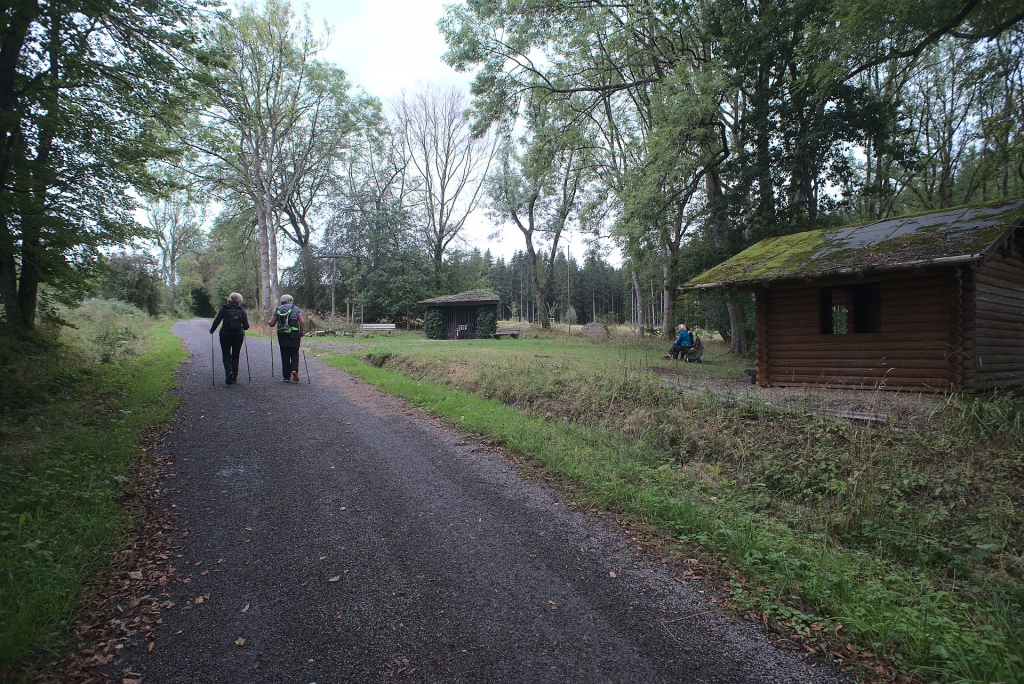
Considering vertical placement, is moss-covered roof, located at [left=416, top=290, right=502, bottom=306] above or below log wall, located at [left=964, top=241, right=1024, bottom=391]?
above

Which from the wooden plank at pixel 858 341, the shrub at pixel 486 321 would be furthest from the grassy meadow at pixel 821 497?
the shrub at pixel 486 321

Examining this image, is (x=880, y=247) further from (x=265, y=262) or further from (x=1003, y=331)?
(x=265, y=262)

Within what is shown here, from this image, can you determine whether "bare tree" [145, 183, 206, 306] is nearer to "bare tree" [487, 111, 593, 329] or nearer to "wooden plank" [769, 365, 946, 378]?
"bare tree" [487, 111, 593, 329]

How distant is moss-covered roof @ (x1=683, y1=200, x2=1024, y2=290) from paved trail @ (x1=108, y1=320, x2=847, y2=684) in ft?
31.0

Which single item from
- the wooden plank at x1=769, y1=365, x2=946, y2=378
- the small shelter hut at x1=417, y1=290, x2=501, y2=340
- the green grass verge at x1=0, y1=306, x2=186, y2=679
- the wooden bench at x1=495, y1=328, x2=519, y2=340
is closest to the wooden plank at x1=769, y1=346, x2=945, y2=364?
the wooden plank at x1=769, y1=365, x2=946, y2=378

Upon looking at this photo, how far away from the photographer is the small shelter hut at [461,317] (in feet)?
108

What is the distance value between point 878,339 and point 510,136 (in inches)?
670

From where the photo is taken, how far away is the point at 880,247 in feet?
36.6

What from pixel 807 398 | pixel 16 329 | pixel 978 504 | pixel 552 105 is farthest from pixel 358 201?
pixel 978 504

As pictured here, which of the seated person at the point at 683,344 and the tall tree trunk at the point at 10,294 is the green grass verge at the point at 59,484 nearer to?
the tall tree trunk at the point at 10,294

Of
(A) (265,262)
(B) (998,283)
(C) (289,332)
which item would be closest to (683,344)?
(B) (998,283)

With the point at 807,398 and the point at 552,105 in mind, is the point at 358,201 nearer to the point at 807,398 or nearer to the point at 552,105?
the point at 552,105

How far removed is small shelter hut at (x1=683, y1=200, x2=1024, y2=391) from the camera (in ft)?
32.7

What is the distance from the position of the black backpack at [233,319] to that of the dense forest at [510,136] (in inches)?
107
